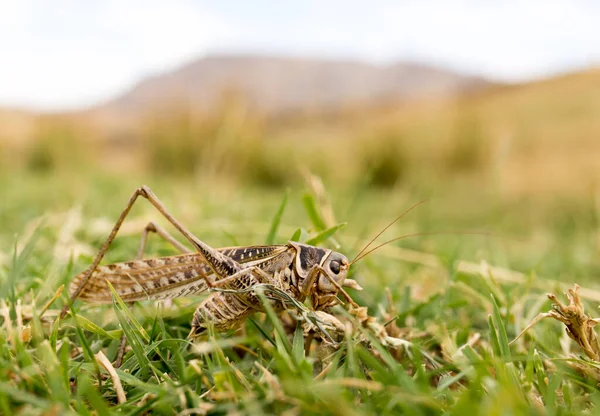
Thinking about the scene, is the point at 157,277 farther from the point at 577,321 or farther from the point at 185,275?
the point at 577,321

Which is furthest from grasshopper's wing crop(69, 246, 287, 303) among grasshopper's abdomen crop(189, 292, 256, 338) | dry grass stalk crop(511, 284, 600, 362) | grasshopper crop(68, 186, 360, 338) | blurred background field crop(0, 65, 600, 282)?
blurred background field crop(0, 65, 600, 282)

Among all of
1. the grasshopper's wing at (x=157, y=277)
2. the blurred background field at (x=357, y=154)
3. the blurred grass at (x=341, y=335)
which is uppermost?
the grasshopper's wing at (x=157, y=277)

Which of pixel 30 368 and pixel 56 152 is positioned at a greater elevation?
pixel 30 368

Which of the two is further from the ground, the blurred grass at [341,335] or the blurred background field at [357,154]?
the blurred grass at [341,335]

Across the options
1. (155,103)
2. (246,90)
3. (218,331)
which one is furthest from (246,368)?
(155,103)

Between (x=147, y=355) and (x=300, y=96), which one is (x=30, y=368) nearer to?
(x=147, y=355)

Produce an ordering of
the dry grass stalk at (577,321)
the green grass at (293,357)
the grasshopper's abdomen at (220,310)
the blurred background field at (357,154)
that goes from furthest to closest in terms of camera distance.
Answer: the blurred background field at (357,154) → the grasshopper's abdomen at (220,310) → the dry grass stalk at (577,321) → the green grass at (293,357)

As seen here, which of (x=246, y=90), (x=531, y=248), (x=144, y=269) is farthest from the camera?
(x=246, y=90)

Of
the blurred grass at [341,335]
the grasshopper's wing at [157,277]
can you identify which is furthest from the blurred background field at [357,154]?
the grasshopper's wing at [157,277]

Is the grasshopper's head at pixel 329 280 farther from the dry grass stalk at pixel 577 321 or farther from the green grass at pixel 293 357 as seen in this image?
the dry grass stalk at pixel 577 321
